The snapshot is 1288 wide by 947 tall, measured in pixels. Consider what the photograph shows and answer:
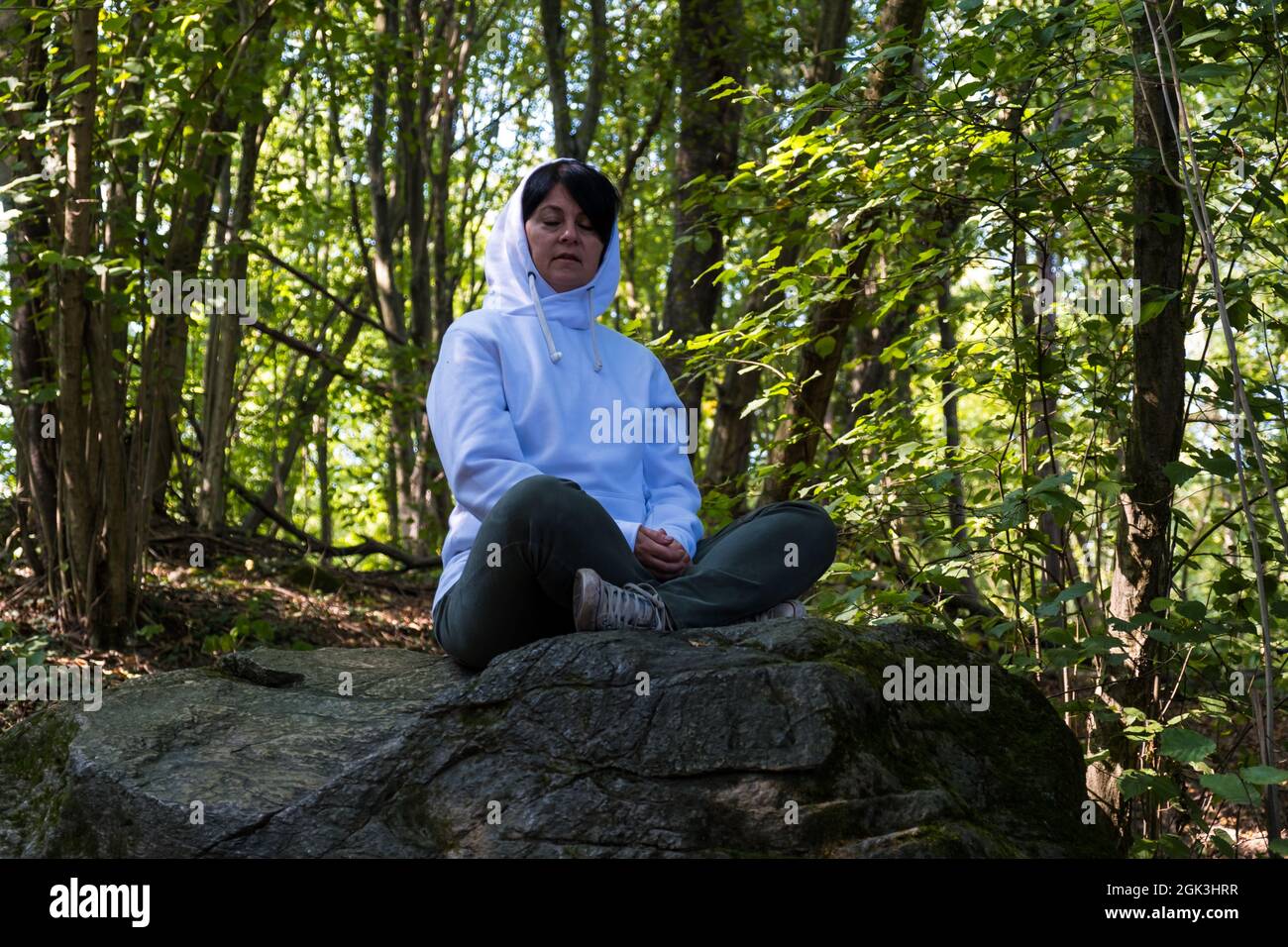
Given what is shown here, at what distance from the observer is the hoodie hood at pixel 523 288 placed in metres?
4.30

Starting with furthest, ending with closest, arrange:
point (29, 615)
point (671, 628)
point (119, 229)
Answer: point (29, 615), point (119, 229), point (671, 628)

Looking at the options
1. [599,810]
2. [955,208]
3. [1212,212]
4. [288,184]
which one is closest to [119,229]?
[955,208]

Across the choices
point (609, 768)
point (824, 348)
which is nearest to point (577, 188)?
point (824, 348)

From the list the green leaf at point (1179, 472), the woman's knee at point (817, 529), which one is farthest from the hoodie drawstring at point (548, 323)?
the green leaf at point (1179, 472)

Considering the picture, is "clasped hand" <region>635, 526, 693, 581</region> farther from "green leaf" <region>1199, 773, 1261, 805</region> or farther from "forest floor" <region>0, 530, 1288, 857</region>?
"forest floor" <region>0, 530, 1288, 857</region>

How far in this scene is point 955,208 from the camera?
16.6 feet

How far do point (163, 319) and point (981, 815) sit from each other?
17.3ft

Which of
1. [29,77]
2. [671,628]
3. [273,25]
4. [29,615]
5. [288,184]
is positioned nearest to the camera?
[671,628]

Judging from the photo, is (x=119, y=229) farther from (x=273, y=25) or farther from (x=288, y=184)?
(x=288, y=184)

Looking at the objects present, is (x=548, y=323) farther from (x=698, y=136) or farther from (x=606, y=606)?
(x=698, y=136)

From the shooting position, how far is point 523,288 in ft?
14.2

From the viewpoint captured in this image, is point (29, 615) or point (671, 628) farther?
point (29, 615)

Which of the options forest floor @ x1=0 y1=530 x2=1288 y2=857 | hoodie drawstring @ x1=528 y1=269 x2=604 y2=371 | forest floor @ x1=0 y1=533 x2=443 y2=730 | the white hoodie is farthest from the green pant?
forest floor @ x1=0 y1=533 x2=443 y2=730

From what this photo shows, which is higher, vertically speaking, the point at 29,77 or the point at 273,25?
the point at 273,25
